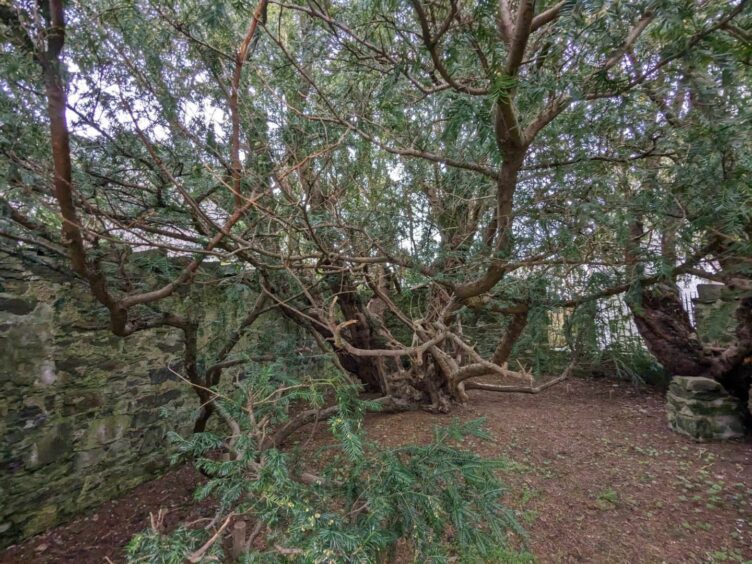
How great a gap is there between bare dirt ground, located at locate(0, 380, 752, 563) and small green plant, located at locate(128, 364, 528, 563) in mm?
893

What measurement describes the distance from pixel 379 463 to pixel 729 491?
107 inches

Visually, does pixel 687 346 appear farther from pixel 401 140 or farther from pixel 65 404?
pixel 65 404

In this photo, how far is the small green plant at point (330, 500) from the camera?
3.19 feet

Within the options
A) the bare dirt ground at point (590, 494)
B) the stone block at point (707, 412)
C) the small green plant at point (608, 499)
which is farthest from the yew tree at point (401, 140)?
the stone block at point (707, 412)

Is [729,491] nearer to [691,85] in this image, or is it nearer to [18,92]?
[691,85]

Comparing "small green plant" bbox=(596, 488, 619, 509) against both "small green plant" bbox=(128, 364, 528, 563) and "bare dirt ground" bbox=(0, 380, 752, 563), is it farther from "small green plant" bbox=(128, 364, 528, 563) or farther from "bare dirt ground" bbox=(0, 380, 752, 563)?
"small green plant" bbox=(128, 364, 528, 563)

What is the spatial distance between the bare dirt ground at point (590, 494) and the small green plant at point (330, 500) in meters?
0.89

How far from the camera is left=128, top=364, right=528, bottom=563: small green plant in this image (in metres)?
0.97

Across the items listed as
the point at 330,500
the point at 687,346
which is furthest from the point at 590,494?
the point at 687,346

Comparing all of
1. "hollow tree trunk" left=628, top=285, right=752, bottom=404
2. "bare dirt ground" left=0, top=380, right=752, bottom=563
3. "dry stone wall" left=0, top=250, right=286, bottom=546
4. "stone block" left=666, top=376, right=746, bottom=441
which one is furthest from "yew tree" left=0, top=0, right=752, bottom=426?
"stone block" left=666, top=376, right=746, bottom=441

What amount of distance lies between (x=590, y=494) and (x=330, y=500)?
2.10 meters

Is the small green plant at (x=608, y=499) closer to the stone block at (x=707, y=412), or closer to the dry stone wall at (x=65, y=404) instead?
the stone block at (x=707, y=412)

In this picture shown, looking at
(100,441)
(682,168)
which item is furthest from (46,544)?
(682,168)

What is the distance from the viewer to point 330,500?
1343 millimetres
